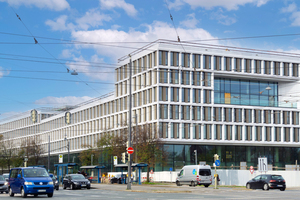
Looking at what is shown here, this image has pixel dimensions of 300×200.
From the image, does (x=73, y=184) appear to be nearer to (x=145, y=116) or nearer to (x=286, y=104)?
(x=145, y=116)

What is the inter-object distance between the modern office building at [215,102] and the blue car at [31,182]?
44587 millimetres

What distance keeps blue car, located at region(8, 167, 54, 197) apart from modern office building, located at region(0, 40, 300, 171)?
44587mm

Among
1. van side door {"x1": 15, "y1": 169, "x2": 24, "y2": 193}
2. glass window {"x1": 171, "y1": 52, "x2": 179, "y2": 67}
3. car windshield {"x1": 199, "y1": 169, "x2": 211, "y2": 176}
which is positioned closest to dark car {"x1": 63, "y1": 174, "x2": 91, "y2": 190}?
car windshield {"x1": 199, "y1": 169, "x2": 211, "y2": 176}

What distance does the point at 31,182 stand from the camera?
2411 centimetres

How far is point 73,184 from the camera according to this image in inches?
1555

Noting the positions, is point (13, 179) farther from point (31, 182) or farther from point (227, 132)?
point (227, 132)

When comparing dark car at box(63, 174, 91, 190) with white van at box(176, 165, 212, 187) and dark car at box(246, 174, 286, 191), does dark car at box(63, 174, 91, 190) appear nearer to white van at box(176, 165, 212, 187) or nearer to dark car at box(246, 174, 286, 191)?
white van at box(176, 165, 212, 187)

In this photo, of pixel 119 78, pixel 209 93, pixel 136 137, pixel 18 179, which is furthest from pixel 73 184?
pixel 119 78

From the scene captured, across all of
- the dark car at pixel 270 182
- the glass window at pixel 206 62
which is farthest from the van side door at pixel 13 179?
the glass window at pixel 206 62

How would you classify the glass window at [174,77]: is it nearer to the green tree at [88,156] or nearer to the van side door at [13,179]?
the green tree at [88,156]

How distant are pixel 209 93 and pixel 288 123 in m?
16.4

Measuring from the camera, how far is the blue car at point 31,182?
2402 centimetres

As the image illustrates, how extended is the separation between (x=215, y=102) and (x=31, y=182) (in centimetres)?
5587

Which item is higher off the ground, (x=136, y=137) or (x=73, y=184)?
(x=136, y=137)
